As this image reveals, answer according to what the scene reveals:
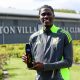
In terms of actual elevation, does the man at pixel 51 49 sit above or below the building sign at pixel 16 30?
above

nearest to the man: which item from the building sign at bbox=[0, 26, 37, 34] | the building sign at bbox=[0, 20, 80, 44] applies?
the building sign at bbox=[0, 20, 80, 44]

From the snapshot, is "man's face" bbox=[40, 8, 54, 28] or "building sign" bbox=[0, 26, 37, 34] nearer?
Answer: "man's face" bbox=[40, 8, 54, 28]

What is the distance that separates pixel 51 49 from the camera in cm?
405

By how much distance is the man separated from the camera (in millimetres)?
4012

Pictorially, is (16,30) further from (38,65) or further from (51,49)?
(38,65)

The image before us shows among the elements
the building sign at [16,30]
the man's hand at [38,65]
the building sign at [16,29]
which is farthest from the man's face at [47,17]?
the building sign at [16,29]

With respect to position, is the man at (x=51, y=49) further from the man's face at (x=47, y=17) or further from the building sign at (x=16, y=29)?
the building sign at (x=16, y=29)

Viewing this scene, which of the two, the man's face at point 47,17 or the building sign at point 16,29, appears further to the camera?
the building sign at point 16,29

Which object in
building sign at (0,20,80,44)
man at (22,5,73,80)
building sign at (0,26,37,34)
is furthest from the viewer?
building sign at (0,26,37,34)

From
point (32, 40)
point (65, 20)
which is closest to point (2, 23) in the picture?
point (65, 20)

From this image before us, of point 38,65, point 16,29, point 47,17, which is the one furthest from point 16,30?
point 38,65

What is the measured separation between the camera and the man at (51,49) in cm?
401

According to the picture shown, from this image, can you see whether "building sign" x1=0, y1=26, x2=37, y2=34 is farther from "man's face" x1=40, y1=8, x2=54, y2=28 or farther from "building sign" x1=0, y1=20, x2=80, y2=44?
"man's face" x1=40, y1=8, x2=54, y2=28

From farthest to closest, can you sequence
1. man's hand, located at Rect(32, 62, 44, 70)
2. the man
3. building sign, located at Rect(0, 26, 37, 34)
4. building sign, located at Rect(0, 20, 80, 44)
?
building sign, located at Rect(0, 26, 37, 34)
building sign, located at Rect(0, 20, 80, 44)
the man
man's hand, located at Rect(32, 62, 44, 70)
